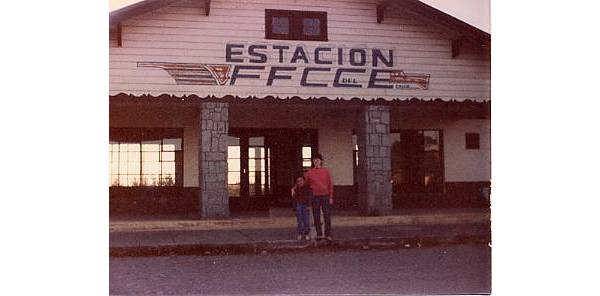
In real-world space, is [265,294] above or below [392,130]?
below

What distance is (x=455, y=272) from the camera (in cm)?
985

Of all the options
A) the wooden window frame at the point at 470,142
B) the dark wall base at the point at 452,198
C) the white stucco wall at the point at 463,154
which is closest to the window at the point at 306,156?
the dark wall base at the point at 452,198

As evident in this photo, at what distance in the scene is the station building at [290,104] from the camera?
15805mm

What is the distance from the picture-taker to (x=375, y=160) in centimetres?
1686

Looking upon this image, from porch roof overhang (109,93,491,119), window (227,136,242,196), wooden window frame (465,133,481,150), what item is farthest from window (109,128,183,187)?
wooden window frame (465,133,481,150)

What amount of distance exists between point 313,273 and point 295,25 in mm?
7934

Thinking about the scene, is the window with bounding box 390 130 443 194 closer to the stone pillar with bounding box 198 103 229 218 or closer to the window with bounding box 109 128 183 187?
the stone pillar with bounding box 198 103 229 218

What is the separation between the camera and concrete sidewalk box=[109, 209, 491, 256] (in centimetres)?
1246

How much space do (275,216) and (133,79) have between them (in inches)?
171

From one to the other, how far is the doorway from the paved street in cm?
644
